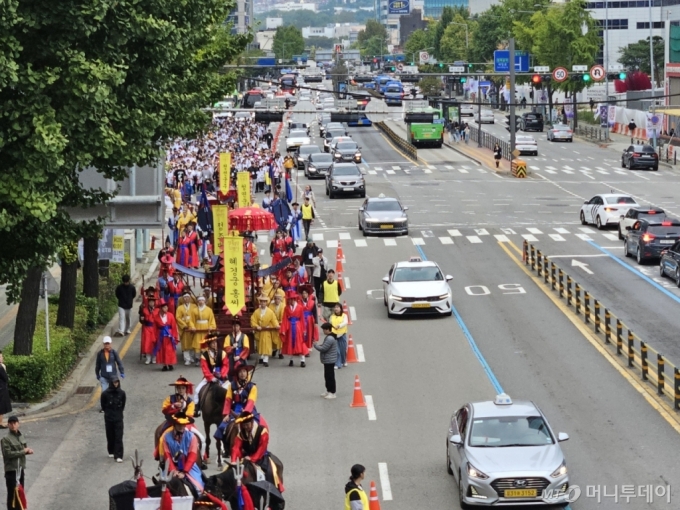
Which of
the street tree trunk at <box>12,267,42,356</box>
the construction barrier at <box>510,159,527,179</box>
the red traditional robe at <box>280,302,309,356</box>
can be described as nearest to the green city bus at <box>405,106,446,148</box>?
the construction barrier at <box>510,159,527,179</box>

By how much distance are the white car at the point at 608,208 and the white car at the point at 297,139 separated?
41.7 metres

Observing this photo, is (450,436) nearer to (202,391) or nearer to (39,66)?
(202,391)

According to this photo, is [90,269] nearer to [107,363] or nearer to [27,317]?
[27,317]

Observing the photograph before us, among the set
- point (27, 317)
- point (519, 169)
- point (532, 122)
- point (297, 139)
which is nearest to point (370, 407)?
point (27, 317)

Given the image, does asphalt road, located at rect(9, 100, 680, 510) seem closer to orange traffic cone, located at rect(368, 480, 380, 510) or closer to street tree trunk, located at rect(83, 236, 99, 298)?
orange traffic cone, located at rect(368, 480, 380, 510)

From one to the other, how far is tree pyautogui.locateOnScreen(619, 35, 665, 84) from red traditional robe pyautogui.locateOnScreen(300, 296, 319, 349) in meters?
112

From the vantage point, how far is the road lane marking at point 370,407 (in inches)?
966

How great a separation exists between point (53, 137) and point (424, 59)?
177 m

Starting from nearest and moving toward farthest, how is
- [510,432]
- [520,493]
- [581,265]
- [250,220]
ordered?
1. [520,493]
2. [510,432]
3. [250,220]
4. [581,265]

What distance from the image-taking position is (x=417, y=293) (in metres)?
34.2

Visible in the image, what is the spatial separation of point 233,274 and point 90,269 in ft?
22.8

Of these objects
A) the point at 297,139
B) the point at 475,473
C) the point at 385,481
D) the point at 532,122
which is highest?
the point at 532,122

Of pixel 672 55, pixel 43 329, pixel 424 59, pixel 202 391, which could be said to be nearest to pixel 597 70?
pixel 672 55

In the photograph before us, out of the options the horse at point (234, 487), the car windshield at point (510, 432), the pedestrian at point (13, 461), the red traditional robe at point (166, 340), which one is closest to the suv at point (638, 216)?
the red traditional robe at point (166, 340)
